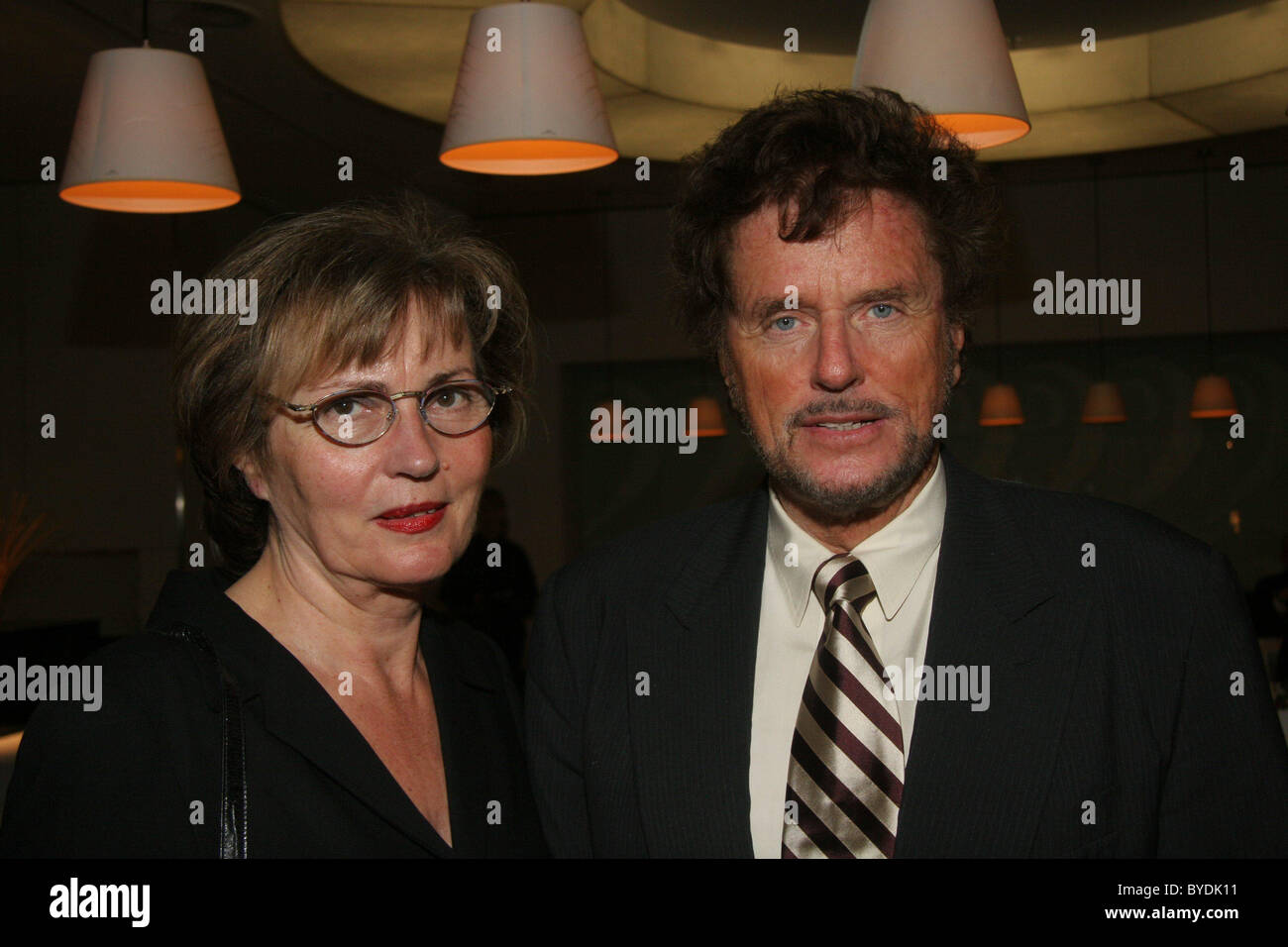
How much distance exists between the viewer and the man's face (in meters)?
1.69

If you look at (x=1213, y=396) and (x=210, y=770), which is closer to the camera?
(x=210, y=770)

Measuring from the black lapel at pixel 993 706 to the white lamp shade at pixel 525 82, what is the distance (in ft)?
4.47

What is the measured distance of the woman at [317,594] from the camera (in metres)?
1.43

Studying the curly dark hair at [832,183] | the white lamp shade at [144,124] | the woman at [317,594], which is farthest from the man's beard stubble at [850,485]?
the white lamp shade at [144,124]

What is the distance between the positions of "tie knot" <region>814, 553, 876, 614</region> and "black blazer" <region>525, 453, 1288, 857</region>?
10cm

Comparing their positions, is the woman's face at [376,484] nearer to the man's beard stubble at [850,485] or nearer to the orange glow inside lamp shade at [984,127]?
the man's beard stubble at [850,485]

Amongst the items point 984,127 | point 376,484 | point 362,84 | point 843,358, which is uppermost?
point 362,84

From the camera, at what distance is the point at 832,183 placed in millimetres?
1747

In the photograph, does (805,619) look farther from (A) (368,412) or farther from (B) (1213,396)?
(B) (1213,396)

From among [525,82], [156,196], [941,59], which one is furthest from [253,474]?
[156,196]

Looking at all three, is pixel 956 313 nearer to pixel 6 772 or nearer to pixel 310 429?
pixel 310 429

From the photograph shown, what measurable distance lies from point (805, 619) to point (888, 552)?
0.16 metres
